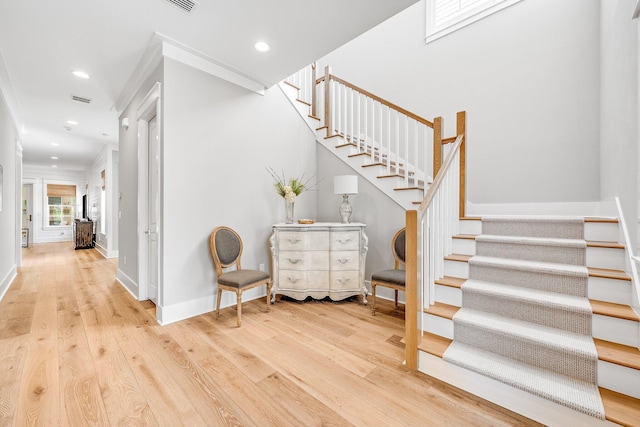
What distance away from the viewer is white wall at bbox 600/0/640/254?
64.0 inches

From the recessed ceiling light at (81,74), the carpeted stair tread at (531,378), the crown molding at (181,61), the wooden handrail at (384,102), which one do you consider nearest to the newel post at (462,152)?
the wooden handrail at (384,102)

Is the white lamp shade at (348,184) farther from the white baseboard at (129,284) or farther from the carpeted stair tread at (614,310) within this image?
the white baseboard at (129,284)

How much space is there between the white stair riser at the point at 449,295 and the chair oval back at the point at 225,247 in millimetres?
2095

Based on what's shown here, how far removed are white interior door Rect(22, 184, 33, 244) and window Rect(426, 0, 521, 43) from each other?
1288cm

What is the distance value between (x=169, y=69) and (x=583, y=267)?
3.84 metres

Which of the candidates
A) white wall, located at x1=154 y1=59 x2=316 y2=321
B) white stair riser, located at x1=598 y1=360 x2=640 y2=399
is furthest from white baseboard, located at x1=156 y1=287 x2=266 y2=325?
white stair riser, located at x1=598 y1=360 x2=640 y2=399

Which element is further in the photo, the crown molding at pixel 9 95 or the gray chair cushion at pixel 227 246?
the crown molding at pixel 9 95

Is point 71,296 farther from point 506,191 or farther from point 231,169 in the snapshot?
point 506,191

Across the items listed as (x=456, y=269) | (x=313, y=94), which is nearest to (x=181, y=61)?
(x=313, y=94)

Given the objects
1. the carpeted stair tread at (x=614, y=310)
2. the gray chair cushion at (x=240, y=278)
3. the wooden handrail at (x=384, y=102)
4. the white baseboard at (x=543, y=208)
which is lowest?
the gray chair cushion at (x=240, y=278)

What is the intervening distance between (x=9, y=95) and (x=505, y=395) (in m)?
6.33

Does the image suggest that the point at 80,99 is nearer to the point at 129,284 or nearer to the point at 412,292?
the point at 129,284

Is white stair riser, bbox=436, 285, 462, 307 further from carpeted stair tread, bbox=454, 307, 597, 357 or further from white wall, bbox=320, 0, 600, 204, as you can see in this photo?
white wall, bbox=320, 0, 600, 204

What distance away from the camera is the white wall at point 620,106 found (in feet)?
5.33
